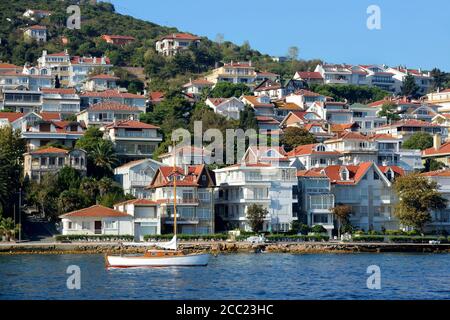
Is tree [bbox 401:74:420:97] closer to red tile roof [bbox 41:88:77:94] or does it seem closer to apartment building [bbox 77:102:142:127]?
red tile roof [bbox 41:88:77:94]

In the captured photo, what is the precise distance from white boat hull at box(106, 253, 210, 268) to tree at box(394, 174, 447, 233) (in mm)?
27010

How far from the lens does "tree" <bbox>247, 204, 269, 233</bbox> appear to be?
76.4 meters

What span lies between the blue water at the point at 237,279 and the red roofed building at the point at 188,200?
40.7 ft

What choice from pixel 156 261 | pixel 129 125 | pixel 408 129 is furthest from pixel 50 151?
pixel 408 129

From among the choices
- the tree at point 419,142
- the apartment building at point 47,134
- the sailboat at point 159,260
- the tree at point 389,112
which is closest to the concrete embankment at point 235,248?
the sailboat at point 159,260

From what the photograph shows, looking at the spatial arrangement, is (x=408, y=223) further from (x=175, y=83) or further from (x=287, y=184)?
(x=175, y=83)

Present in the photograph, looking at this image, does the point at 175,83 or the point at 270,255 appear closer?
the point at 270,255

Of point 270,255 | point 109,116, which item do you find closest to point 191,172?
point 270,255

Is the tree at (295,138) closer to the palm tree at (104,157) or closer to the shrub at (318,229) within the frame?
the palm tree at (104,157)

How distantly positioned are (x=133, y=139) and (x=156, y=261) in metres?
38.9

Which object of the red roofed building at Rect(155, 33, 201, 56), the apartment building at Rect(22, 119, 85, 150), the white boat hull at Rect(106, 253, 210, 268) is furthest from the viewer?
the red roofed building at Rect(155, 33, 201, 56)

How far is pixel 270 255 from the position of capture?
67375 millimetres

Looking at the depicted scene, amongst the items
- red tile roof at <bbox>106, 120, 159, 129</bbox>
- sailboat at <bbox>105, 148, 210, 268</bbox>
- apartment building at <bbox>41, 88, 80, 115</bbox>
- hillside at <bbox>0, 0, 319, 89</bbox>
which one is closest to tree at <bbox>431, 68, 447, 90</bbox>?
hillside at <bbox>0, 0, 319, 89</bbox>
